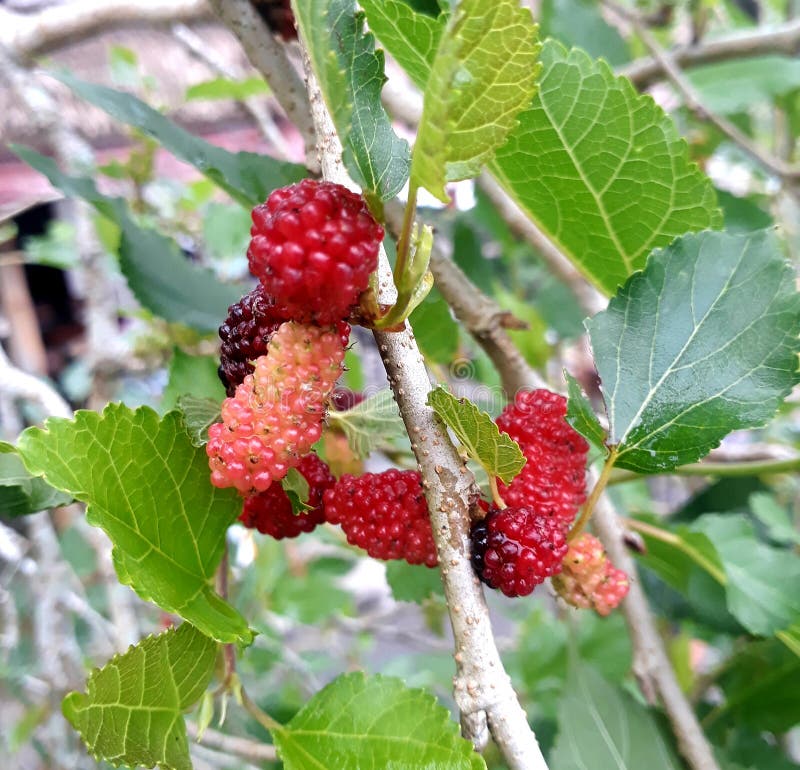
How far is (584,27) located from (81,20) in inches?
27.4

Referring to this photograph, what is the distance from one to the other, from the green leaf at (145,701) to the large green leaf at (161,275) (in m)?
0.32

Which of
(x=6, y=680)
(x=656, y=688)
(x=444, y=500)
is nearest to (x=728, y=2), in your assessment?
(x=656, y=688)

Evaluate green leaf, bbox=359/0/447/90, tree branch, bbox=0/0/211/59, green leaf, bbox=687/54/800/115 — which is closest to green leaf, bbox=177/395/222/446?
green leaf, bbox=359/0/447/90

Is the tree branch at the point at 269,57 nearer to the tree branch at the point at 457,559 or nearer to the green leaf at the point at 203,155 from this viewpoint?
the green leaf at the point at 203,155

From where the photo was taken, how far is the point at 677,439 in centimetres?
38

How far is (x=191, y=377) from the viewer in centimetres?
53

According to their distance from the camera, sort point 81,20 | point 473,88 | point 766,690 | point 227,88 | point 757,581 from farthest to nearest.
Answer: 1. point 227,88
2. point 81,20
3. point 766,690
4. point 757,581
5. point 473,88

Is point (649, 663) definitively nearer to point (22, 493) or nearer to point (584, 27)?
point (22, 493)

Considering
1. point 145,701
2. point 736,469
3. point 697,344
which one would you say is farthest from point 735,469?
point 145,701

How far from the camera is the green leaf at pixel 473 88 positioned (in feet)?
0.77

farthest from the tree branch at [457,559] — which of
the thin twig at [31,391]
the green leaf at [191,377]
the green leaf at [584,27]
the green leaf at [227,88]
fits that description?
the green leaf at [584,27]

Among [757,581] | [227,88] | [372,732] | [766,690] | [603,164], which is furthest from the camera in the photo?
[227,88]

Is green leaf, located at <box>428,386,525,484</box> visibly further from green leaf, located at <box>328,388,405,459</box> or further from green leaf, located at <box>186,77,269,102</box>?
green leaf, located at <box>186,77,269,102</box>

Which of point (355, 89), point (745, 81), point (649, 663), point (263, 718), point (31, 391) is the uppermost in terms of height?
point (355, 89)
